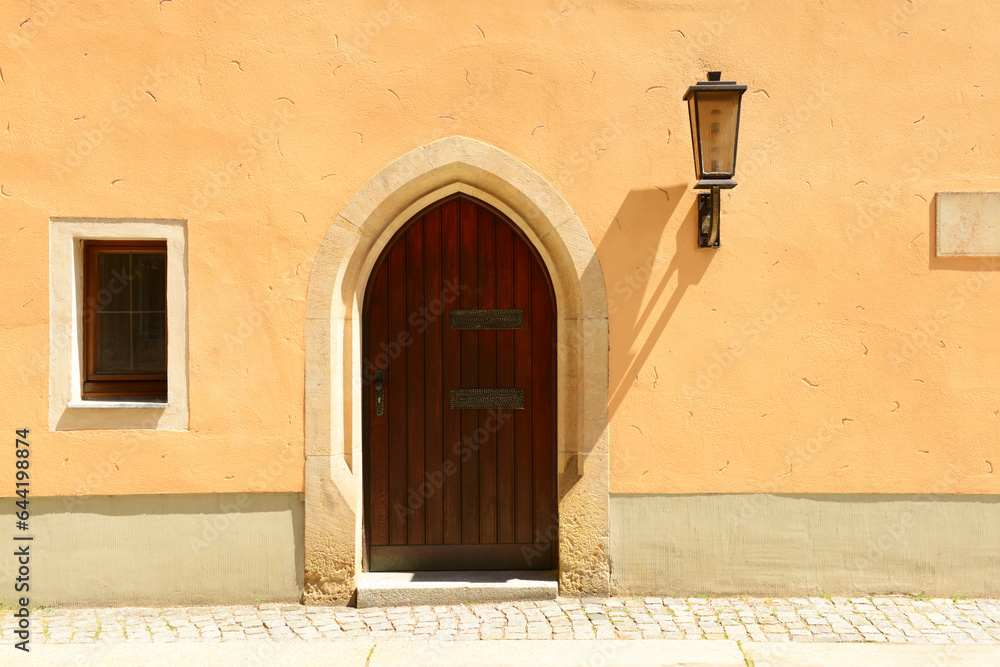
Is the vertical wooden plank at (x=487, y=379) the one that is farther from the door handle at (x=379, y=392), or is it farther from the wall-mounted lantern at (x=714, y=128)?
the wall-mounted lantern at (x=714, y=128)

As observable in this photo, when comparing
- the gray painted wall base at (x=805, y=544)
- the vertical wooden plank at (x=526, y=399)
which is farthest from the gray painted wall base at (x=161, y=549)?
the gray painted wall base at (x=805, y=544)

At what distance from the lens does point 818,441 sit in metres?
4.30

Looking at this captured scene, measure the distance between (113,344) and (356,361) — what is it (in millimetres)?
1404

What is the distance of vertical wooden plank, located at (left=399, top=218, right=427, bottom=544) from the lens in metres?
4.54

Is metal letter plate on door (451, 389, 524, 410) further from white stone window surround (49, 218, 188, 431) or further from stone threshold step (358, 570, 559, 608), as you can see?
white stone window surround (49, 218, 188, 431)

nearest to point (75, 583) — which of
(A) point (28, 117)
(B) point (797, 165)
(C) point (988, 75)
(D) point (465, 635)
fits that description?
(D) point (465, 635)

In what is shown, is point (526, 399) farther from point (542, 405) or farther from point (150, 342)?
point (150, 342)

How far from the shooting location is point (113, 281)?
437 cm

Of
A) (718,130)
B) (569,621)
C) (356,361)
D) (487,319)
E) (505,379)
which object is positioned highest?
(718,130)

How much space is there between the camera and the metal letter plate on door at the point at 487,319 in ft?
14.8

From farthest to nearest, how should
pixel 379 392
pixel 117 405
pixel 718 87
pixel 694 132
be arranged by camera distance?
pixel 379 392 → pixel 117 405 → pixel 694 132 → pixel 718 87

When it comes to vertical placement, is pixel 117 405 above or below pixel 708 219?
below

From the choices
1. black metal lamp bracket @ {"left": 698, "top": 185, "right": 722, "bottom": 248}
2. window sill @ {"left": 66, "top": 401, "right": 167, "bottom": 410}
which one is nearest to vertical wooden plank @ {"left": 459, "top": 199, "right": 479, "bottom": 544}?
black metal lamp bracket @ {"left": 698, "top": 185, "right": 722, "bottom": 248}

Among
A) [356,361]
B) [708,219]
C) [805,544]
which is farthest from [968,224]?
[356,361]
